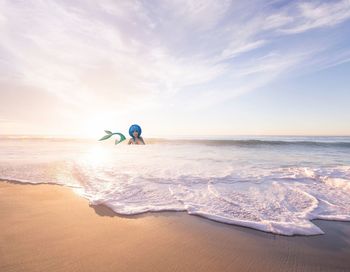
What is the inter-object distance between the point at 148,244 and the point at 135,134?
20.3ft

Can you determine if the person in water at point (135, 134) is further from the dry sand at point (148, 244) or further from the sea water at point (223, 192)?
the dry sand at point (148, 244)

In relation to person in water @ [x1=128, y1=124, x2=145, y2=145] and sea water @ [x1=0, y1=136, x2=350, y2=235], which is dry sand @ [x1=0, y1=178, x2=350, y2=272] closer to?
sea water @ [x1=0, y1=136, x2=350, y2=235]

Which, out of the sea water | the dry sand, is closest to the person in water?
the sea water

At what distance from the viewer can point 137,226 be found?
123 inches

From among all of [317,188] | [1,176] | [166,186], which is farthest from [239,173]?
[1,176]

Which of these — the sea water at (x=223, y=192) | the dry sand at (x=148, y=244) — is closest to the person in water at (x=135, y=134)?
the sea water at (x=223, y=192)

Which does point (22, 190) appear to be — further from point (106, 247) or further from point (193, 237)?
point (193, 237)

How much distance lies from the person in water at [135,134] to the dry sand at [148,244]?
4.98 m

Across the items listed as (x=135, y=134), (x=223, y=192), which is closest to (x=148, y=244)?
(x=223, y=192)

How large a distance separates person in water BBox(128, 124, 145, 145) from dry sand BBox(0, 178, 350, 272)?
4984mm

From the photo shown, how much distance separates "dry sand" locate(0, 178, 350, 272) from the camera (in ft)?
7.40

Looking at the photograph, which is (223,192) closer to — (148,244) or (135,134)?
(148,244)

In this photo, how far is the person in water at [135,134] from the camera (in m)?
8.55

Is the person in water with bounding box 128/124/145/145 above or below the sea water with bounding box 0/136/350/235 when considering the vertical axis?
above
